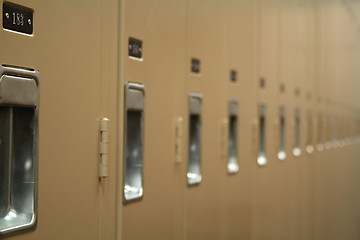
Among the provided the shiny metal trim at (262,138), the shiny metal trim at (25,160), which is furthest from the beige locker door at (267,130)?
the shiny metal trim at (25,160)

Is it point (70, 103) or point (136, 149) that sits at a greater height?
point (70, 103)

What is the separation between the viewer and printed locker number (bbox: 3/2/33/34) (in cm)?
116

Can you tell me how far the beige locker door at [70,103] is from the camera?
1.26 meters

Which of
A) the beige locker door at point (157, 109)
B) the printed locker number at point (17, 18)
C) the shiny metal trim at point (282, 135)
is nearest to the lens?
the printed locker number at point (17, 18)

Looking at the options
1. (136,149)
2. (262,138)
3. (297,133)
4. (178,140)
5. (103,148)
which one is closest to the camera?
(103,148)

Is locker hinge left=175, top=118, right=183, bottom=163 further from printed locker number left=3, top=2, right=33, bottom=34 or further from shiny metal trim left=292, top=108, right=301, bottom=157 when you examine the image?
shiny metal trim left=292, top=108, right=301, bottom=157

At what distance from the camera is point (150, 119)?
5.99 ft

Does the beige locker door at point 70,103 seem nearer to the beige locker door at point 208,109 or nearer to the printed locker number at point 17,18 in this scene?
the printed locker number at point 17,18

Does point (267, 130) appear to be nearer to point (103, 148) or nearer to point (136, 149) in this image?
point (136, 149)

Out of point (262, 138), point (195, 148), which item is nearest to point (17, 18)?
point (195, 148)

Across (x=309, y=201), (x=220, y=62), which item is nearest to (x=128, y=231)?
(x=220, y=62)

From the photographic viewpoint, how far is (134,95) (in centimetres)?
170

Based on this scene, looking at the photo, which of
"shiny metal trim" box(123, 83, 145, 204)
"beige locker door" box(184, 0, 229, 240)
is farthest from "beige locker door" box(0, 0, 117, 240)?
"beige locker door" box(184, 0, 229, 240)

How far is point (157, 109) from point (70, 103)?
540 mm
